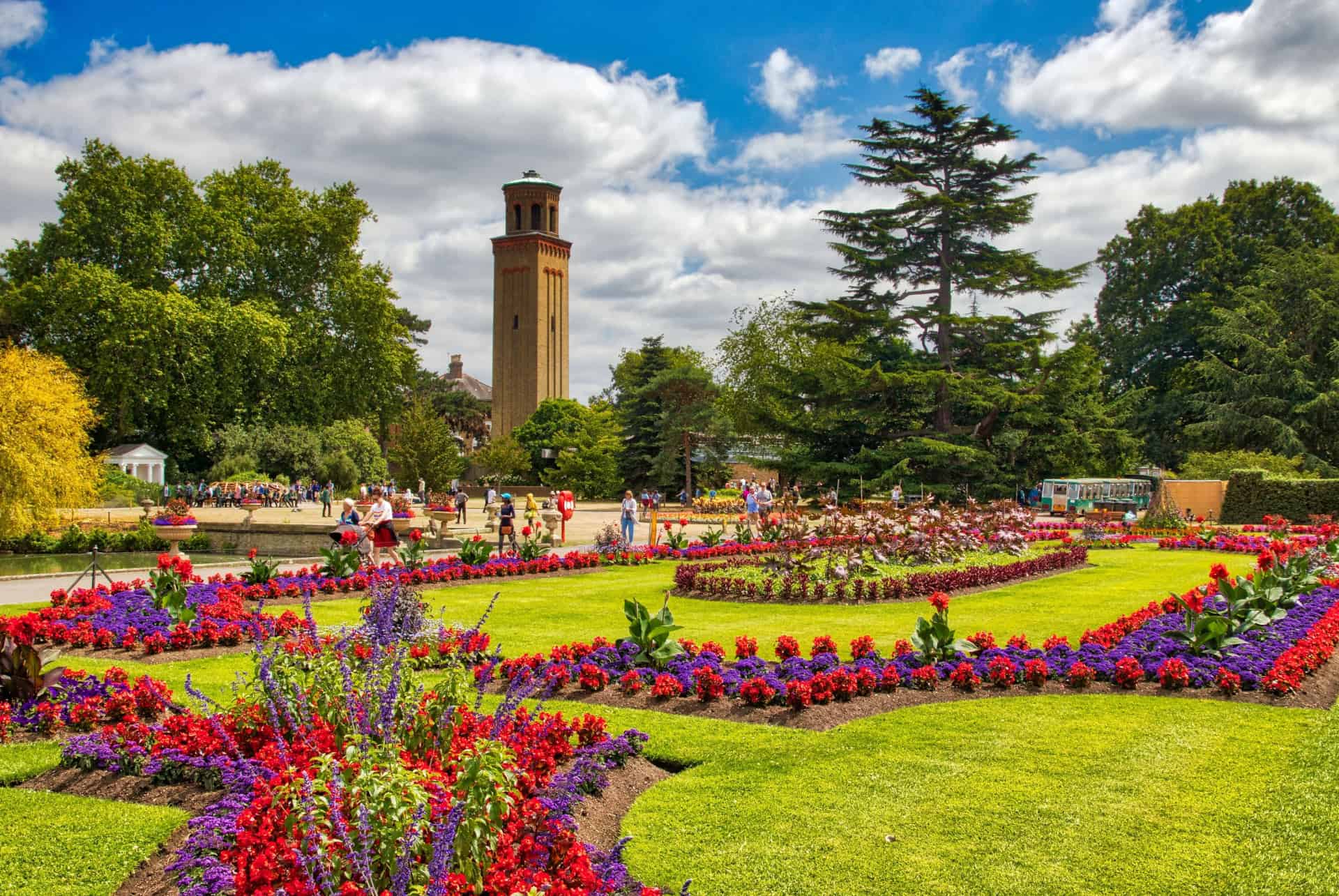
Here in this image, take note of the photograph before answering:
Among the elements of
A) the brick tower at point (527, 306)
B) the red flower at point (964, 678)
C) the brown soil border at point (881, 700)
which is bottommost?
the brown soil border at point (881, 700)

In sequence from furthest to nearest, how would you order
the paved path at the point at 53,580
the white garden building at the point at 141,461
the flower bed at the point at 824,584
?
the white garden building at the point at 141,461 < the paved path at the point at 53,580 < the flower bed at the point at 824,584

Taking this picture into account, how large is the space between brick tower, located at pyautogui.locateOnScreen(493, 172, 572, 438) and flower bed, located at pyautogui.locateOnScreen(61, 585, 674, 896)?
71.0 metres

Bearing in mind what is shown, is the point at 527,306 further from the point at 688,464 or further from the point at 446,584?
the point at 446,584

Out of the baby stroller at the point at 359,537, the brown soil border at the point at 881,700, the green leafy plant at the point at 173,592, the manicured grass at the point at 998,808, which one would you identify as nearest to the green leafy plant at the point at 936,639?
the brown soil border at the point at 881,700

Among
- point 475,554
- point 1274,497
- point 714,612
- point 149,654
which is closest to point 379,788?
point 149,654

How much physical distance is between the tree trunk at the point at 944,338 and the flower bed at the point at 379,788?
33031mm

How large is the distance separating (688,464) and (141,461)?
23.5 metres

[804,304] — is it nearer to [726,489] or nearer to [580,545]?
[726,489]

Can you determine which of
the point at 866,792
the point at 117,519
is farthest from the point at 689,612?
the point at 117,519

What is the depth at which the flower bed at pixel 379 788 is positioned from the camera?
10.0ft

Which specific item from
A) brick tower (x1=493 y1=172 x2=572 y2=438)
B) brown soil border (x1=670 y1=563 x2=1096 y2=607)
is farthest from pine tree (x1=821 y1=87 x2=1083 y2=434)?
brick tower (x1=493 y1=172 x2=572 y2=438)

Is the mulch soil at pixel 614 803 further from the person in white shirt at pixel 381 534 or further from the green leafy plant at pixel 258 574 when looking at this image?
the person in white shirt at pixel 381 534

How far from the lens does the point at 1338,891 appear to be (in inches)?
155

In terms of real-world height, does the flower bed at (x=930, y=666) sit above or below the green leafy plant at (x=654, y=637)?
below
